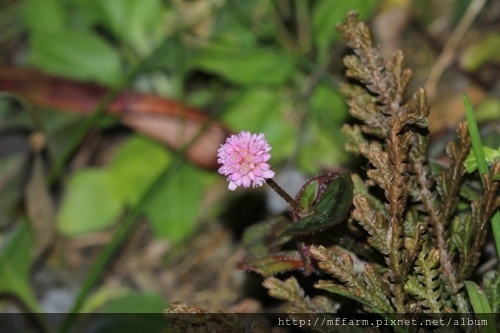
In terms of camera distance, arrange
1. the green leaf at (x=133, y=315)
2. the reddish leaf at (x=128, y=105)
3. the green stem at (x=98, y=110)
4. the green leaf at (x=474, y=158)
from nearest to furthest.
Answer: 1. the green leaf at (x=474, y=158)
2. the green leaf at (x=133, y=315)
3. the green stem at (x=98, y=110)
4. the reddish leaf at (x=128, y=105)

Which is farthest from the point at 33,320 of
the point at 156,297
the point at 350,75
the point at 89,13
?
the point at 350,75

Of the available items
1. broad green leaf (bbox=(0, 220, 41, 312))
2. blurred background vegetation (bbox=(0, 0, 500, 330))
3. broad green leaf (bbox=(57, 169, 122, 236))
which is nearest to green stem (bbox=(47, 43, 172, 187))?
blurred background vegetation (bbox=(0, 0, 500, 330))

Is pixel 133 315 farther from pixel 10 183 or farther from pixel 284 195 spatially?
pixel 284 195

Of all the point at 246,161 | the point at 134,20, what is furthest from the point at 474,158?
the point at 134,20

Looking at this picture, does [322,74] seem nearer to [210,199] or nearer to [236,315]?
[210,199]

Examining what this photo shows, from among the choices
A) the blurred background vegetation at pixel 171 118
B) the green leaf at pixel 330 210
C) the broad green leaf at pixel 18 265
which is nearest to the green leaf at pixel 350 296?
the green leaf at pixel 330 210

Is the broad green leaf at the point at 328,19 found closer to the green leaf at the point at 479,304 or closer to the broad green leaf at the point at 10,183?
the broad green leaf at the point at 10,183

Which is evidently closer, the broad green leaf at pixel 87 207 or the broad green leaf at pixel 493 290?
the broad green leaf at pixel 493 290
